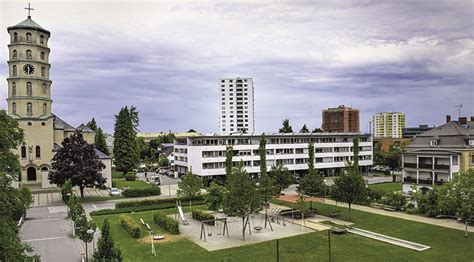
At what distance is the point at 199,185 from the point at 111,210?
34.9 feet

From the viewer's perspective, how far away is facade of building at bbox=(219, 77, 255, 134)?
163125 millimetres

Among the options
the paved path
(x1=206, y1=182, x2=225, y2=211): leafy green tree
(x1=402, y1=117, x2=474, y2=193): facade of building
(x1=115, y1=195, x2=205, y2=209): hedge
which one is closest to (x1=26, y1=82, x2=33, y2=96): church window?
(x1=115, y1=195, x2=205, y2=209): hedge

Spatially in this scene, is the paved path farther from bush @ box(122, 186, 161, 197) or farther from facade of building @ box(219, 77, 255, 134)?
facade of building @ box(219, 77, 255, 134)

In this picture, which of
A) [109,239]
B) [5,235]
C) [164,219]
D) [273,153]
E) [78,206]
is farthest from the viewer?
[273,153]

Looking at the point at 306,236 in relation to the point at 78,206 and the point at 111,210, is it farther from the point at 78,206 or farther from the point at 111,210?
the point at 111,210

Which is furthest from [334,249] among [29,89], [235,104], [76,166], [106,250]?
[235,104]

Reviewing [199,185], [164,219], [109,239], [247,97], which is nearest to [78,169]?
[199,185]

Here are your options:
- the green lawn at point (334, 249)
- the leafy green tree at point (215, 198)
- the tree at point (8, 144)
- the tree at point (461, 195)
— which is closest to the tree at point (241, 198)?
the green lawn at point (334, 249)

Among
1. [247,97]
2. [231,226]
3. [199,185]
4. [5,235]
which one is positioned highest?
[247,97]

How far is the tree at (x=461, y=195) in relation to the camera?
30.7 metres

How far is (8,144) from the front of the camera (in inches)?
636

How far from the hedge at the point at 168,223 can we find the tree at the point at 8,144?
18.5 m

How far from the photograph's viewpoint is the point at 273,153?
7612 cm

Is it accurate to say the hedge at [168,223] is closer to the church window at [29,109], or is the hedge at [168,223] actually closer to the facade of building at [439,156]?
the facade of building at [439,156]
